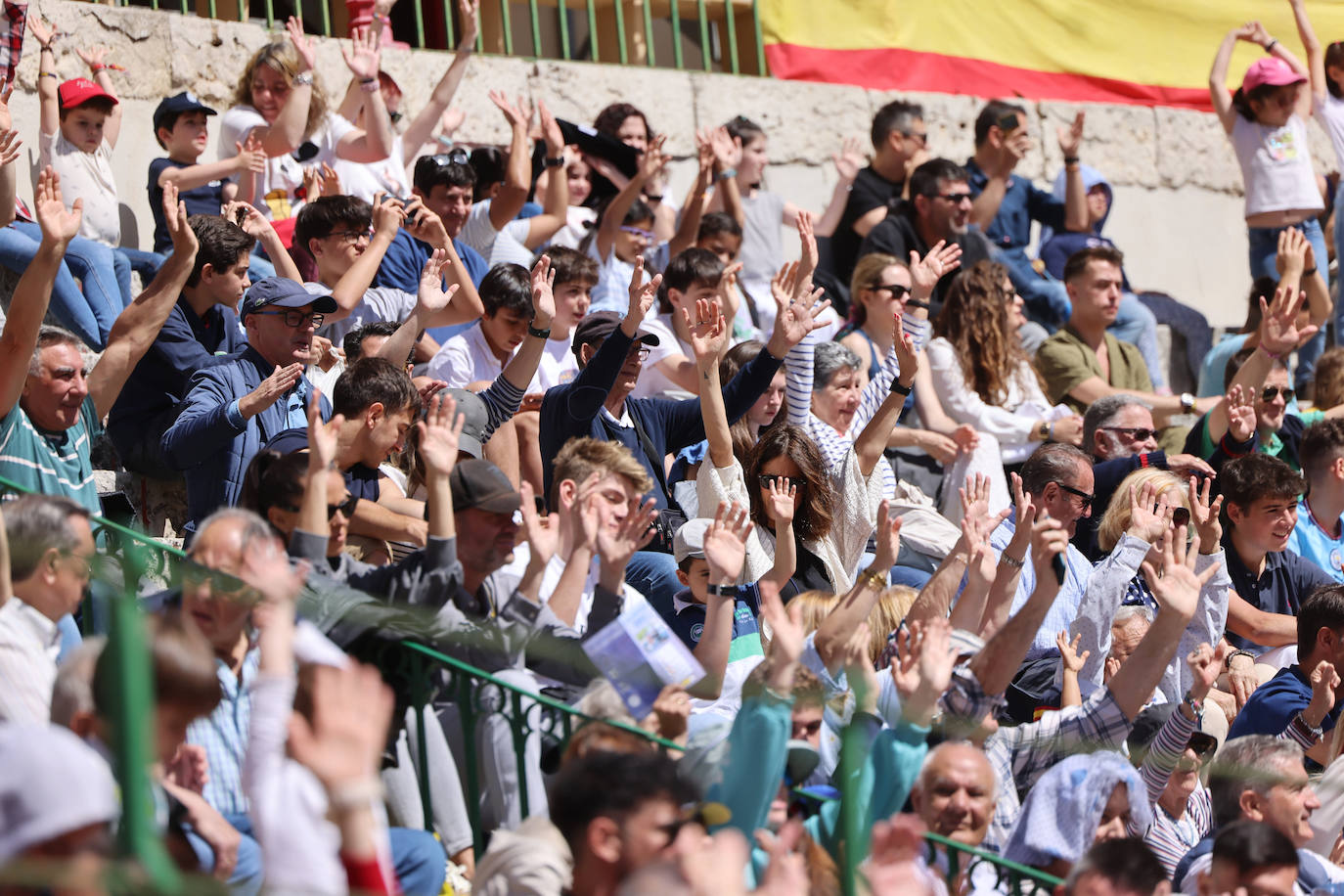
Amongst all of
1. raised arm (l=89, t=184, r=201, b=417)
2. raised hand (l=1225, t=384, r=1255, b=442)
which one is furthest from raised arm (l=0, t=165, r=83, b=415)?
raised hand (l=1225, t=384, r=1255, b=442)

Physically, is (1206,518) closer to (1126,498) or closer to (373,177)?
(1126,498)

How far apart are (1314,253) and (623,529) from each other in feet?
23.1

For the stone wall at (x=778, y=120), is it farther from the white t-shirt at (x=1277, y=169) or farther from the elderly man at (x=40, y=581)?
the elderly man at (x=40, y=581)

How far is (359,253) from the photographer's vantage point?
7.22 metres

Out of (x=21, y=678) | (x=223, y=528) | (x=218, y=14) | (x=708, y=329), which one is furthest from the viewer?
(x=218, y=14)

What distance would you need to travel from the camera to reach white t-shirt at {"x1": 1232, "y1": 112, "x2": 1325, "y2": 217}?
10.5 meters

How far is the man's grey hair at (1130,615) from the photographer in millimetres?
6043

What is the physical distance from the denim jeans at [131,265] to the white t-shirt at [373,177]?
1.01 metres

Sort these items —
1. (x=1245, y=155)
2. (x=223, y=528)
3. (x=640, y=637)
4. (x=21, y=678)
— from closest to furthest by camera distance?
(x=21, y=678), (x=223, y=528), (x=640, y=637), (x=1245, y=155)

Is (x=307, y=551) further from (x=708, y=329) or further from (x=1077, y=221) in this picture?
(x=1077, y=221)

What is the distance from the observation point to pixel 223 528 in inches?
164

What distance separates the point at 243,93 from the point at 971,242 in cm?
393

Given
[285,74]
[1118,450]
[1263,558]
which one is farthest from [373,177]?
[1263,558]

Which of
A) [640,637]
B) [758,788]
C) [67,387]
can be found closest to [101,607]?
[67,387]
